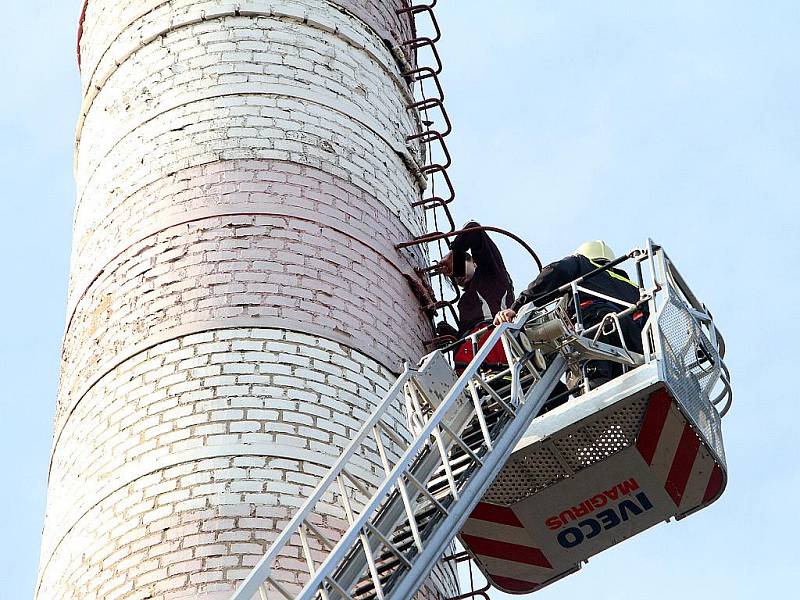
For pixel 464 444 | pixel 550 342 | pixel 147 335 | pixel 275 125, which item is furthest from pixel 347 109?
pixel 464 444

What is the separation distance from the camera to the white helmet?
13.5 metres

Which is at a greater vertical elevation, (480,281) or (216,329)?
(480,281)

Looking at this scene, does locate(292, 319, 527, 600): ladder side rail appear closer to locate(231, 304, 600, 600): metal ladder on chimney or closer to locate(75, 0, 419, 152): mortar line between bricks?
locate(231, 304, 600, 600): metal ladder on chimney

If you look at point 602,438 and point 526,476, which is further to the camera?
point 526,476

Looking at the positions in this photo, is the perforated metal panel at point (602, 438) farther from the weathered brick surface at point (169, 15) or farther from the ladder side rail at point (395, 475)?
the weathered brick surface at point (169, 15)

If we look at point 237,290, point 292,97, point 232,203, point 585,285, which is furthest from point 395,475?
point 292,97

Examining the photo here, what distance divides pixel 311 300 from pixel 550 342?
2.39 m

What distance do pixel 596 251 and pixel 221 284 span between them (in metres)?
3.17

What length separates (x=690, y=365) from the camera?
12.1m

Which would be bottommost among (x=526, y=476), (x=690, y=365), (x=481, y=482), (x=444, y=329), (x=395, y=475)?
(x=395, y=475)

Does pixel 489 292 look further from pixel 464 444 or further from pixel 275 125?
pixel 464 444

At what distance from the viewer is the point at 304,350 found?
1271cm

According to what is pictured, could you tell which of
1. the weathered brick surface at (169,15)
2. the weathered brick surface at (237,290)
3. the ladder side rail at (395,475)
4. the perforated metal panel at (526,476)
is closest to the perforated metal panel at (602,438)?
the perforated metal panel at (526,476)

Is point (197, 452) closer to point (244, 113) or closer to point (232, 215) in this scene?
point (232, 215)
